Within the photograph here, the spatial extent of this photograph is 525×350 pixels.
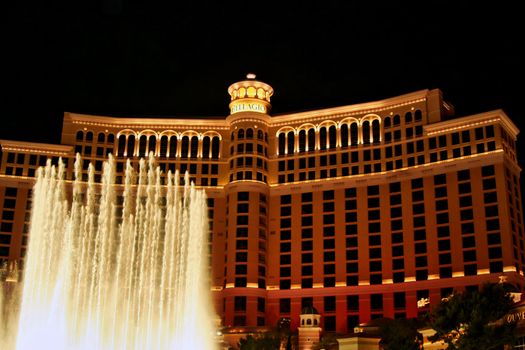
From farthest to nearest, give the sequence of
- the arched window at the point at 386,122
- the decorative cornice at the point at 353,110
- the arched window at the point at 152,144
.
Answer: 1. the arched window at the point at 152,144
2. the arched window at the point at 386,122
3. the decorative cornice at the point at 353,110

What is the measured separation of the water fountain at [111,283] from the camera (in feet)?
177

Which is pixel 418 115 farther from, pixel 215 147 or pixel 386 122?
pixel 215 147

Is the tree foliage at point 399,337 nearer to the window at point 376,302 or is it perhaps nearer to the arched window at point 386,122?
the window at point 376,302

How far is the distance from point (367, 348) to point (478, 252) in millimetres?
28444

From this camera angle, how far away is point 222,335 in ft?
259

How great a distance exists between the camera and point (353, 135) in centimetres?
9069

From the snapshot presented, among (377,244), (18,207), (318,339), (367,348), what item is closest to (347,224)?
(377,244)

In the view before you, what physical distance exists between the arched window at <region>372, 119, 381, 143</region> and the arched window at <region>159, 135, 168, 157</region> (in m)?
28.2

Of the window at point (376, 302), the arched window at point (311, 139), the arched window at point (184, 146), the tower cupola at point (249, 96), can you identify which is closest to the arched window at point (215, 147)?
the arched window at point (184, 146)

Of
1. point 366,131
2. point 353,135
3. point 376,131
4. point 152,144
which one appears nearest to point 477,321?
point 376,131

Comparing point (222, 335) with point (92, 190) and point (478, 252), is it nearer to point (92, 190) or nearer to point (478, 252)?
point (92, 190)

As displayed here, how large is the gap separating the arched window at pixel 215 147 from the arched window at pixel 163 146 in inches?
248

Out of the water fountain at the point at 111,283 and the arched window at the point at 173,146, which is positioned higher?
the arched window at the point at 173,146

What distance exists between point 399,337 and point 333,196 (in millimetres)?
36678
